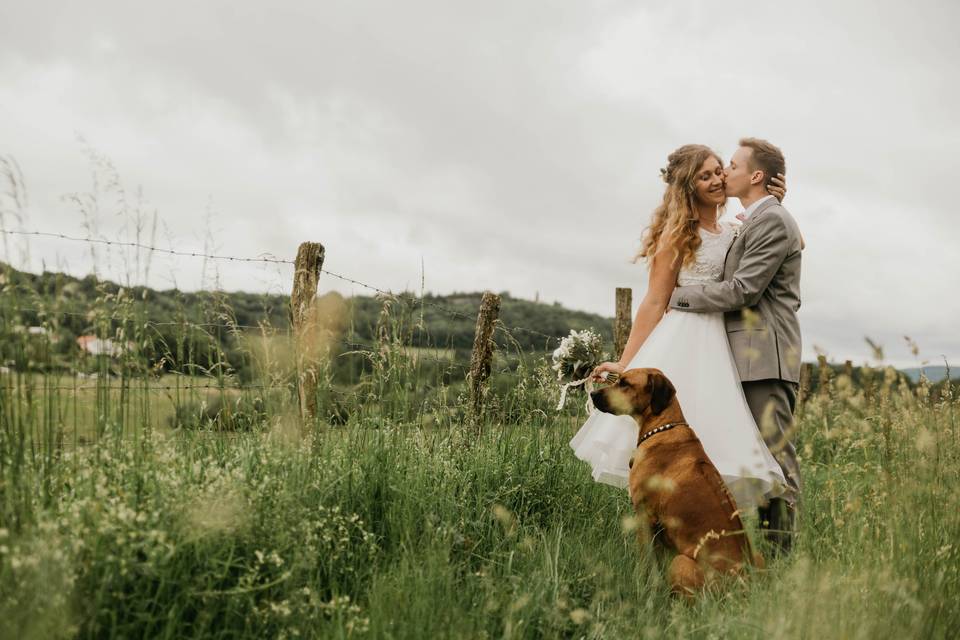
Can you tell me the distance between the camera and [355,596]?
2.94 meters

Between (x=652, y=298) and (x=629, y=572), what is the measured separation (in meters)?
1.68

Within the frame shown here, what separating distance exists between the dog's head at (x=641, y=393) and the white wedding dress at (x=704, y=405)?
1.17 ft

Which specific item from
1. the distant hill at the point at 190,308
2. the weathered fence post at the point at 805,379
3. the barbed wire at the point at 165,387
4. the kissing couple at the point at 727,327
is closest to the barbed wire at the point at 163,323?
the distant hill at the point at 190,308

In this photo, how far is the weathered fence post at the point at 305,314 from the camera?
370cm

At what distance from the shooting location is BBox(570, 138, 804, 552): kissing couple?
163 inches

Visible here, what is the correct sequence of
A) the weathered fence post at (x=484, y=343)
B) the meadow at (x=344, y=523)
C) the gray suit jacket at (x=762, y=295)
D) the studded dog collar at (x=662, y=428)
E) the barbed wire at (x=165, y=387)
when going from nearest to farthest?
the meadow at (x=344, y=523) → the barbed wire at (x=165, y=387) → the studded dog collar at (x=662, y=428) → the gray suit jacket at (x=762, y=295) → the weathered fence post at (x=484, y=343)

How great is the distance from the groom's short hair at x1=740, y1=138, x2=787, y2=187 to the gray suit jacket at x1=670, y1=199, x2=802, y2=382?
26 cm

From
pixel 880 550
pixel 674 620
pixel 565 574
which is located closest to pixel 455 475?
pixel 565 574

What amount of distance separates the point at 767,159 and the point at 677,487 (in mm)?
2280

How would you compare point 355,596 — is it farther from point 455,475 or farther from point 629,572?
point 629,572

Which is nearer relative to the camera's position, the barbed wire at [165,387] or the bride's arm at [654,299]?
the barbed wire at [165,387]

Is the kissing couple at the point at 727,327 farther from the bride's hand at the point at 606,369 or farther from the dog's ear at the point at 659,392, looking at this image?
the dog's ear at the point at 659,392

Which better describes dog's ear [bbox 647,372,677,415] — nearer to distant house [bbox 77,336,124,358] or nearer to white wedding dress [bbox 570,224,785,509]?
white wedding dress [bbox 570,224,785,509]

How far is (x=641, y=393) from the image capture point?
12.8 feet
